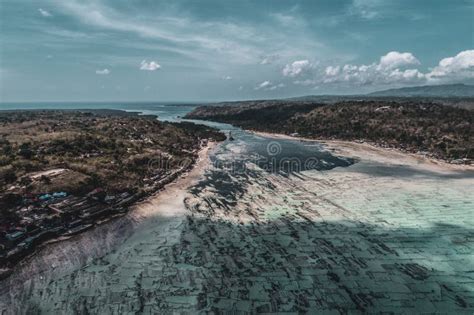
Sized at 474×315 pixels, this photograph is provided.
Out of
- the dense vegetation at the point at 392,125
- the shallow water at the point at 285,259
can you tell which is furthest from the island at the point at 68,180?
the dense vegetation at the point at 392,125

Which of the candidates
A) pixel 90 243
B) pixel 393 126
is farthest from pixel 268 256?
pixel 393 126

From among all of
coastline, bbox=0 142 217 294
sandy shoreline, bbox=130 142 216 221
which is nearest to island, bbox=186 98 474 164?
sandy shoreline, bbox=130 142 216 221

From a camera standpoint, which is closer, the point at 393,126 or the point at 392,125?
the point at 393,126

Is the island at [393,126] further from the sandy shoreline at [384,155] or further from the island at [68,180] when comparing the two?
the island at [68,180]

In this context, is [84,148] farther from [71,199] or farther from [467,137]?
[467,137]

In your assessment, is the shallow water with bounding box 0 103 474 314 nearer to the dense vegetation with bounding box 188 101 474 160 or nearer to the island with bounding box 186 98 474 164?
the island with bounding box 186 98 474 164

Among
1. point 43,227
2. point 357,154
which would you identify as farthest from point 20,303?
point 357,154

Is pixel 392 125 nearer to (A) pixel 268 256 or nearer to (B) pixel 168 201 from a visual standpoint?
(B) pixel 168 201
